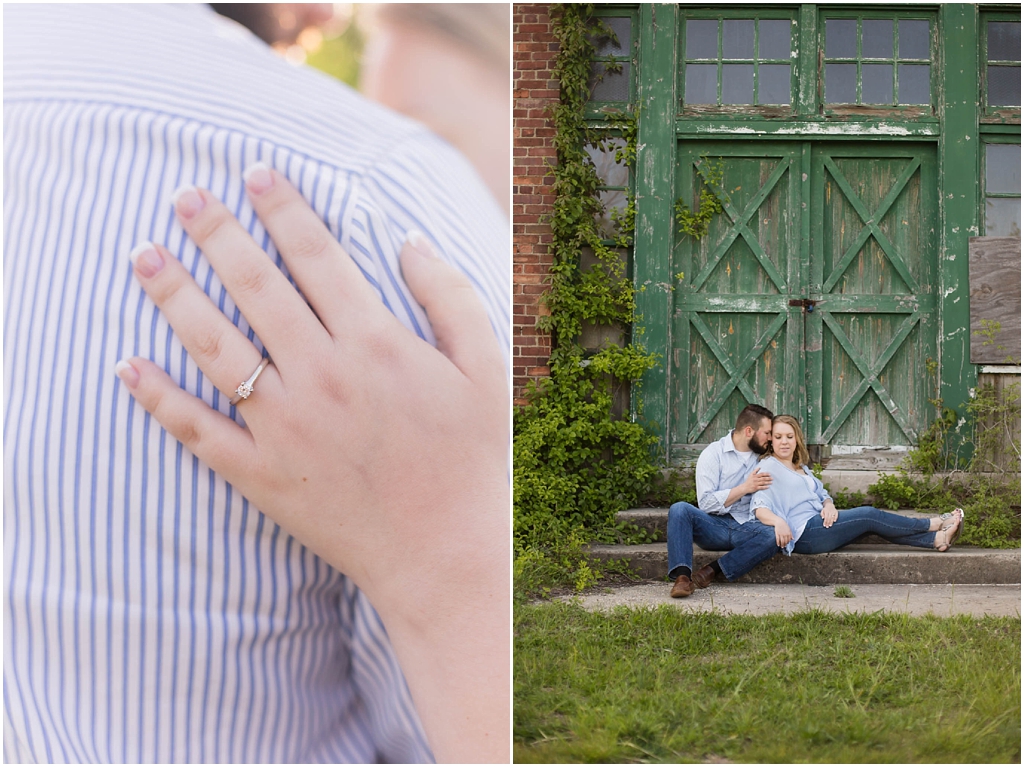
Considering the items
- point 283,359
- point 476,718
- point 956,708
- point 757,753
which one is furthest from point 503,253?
point 956,708

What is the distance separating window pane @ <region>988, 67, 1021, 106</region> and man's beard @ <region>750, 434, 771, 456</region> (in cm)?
236

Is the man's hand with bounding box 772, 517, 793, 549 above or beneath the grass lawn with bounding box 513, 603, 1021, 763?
above

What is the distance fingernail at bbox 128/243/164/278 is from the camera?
1.29 meters

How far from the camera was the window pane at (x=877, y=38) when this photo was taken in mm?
4617

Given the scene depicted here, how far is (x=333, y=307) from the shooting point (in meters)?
1.41

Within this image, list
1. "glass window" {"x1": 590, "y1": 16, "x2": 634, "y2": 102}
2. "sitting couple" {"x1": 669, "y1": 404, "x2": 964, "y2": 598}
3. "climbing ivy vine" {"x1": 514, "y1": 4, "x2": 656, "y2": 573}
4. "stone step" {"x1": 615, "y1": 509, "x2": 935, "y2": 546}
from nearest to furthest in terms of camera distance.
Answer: "sitting couple" {"x1": 669, "y1": 404, "x2": 964, "y2": 598}, "stone step" {"x1": 615, "y1": 509, "x2": 935, "y2": 546}, "climbing ivy vine" {"x1": 514, "y1": 4, "x2": 656, "y2": 573}, "glass window" {"x1": 590, "y1": 16, "x2": 634, "y2": 102}

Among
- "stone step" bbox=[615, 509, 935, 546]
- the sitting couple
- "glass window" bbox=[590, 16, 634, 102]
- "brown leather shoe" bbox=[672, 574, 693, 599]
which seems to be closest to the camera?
"brown leather shoe" bbox=[672, 574, 693, 599]

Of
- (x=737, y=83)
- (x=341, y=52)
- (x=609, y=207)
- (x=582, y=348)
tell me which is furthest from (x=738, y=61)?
(x=341, y=52)

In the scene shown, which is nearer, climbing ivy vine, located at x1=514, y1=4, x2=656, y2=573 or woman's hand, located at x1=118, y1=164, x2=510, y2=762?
woman's hand, located at x1=118, y1=164, x2=510, y2=762

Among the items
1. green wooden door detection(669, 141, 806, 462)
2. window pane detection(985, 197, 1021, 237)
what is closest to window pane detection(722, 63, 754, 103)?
green wooden door detection(669, 141, 806, 462)

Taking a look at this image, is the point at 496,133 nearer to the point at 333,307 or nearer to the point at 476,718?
the point at 333,307

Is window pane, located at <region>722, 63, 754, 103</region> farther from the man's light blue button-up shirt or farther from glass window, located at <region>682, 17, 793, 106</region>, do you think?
the man's light blue button-up shirt

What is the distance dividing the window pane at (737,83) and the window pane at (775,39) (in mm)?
131

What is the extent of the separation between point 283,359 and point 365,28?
1.00 metres
